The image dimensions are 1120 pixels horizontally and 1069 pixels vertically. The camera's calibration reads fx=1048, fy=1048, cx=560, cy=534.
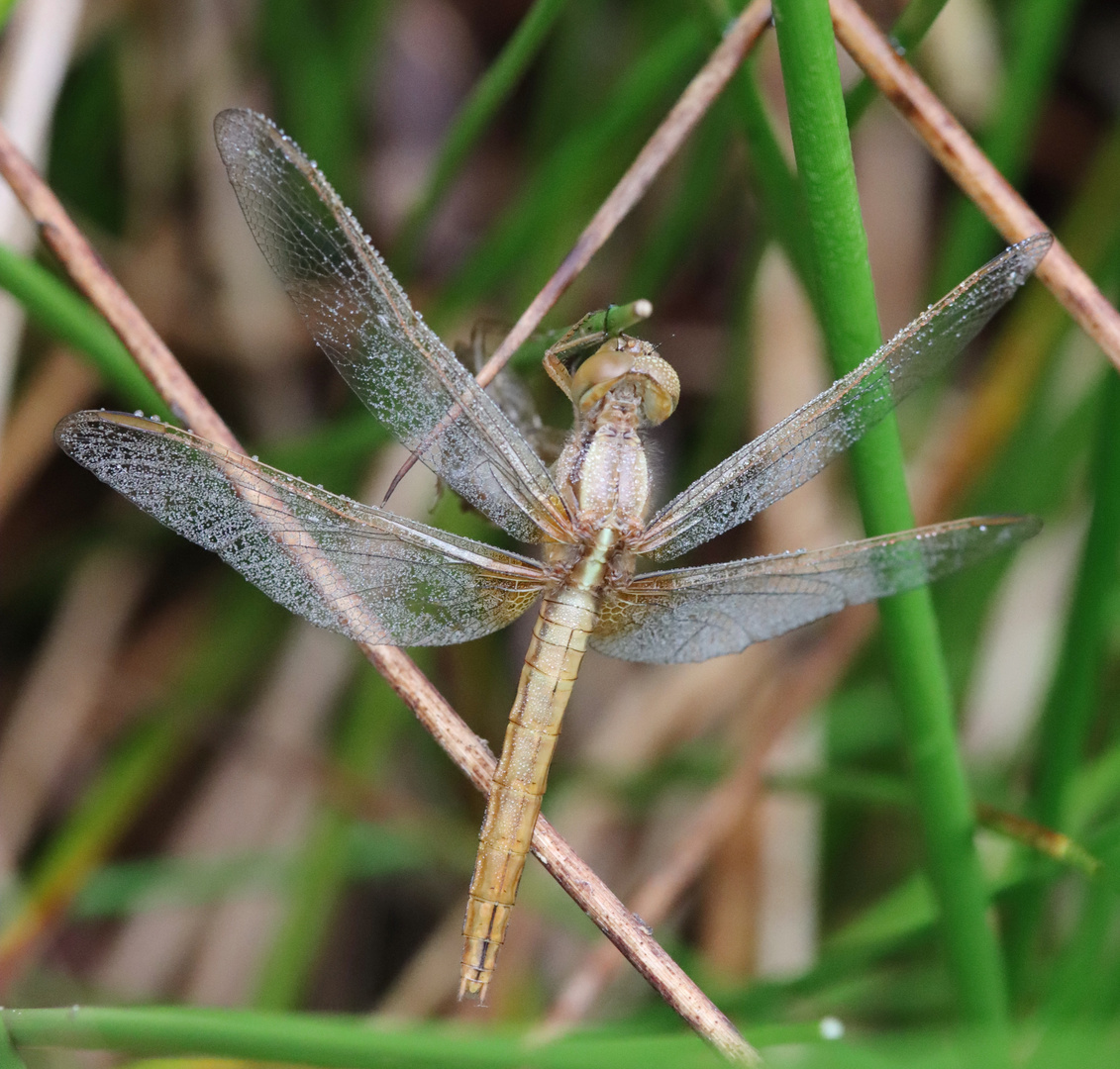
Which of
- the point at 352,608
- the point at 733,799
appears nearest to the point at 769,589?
the point at 352,608

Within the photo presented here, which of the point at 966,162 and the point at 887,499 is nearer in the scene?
the point at 887,499

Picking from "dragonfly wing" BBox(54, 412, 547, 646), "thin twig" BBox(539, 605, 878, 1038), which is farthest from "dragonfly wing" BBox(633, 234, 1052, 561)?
"thin twig" BBox(539, 605, 878, 1038)

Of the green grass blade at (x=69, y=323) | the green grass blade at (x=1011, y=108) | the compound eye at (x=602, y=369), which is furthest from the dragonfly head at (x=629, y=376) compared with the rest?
the green grass blade at (x=1011, y=108)

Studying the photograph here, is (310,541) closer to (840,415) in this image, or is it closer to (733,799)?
(840,415)

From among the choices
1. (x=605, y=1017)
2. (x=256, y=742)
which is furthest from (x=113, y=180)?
(x=605, y=1017)

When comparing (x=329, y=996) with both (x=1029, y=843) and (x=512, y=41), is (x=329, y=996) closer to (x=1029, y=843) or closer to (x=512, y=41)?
(x=1029, y=843)

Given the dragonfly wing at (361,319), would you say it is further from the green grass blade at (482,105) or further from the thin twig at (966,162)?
the thin twig at (966,162)

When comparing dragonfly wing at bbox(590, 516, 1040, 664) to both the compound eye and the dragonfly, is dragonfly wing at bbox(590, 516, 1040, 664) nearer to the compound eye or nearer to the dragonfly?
the dragonfly
